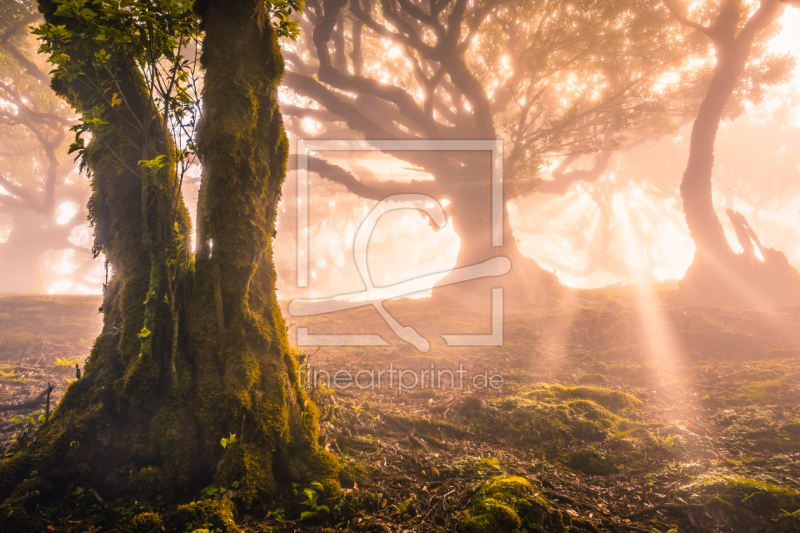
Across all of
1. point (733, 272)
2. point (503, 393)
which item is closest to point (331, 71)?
point (503, 393)

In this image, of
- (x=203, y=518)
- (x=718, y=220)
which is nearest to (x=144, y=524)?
(x=203, y=518)

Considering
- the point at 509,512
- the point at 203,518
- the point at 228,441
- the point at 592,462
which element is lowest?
the point at 592,462

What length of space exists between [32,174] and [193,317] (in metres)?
31.0

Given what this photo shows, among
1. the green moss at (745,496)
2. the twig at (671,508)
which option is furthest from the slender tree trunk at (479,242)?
the twig at (671,508)

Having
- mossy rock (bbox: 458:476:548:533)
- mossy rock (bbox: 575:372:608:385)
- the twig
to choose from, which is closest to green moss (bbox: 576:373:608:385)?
mossy rock (bbox: 575:372:608:385)

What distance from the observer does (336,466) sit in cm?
338

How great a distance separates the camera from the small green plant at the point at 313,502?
2780 millimetres

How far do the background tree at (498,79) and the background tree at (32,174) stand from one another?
12420 millimetres

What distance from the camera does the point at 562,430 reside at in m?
4.89

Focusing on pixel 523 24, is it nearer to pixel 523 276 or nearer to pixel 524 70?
pixel 524 70

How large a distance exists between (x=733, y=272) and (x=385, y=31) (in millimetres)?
13809

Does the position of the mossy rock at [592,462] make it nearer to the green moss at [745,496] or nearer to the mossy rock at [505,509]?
the green moss at [745,496]
